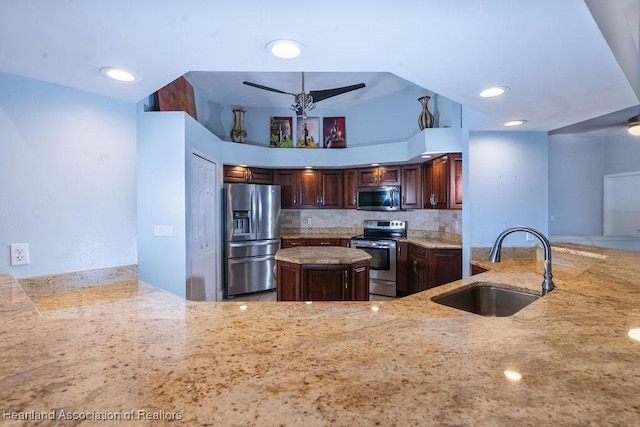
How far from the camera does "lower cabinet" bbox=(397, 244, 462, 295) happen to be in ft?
12.0

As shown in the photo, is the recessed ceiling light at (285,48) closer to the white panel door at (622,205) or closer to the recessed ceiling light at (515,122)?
the recessed ceiling light at (515,122)

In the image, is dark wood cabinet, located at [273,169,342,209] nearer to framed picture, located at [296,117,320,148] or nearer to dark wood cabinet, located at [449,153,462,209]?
framed picture, located at [296,117,320,148]

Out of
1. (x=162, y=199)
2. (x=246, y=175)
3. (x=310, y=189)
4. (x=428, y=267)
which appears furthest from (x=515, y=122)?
(x=246, y=175)

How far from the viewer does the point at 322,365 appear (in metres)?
0.72

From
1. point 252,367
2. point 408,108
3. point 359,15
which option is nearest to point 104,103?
point 359,15

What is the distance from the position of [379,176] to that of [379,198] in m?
0.35

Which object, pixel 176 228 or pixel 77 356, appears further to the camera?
pixel 176 228

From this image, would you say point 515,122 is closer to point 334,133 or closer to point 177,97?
point 334,133

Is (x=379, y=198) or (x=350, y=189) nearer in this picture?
(x=379, y=198)

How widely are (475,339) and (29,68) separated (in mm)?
2269

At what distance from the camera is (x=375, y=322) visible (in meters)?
1.03

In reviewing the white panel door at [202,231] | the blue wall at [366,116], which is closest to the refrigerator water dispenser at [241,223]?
the white panel door at [202,231]

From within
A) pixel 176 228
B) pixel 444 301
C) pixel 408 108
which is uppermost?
pixel 408 108

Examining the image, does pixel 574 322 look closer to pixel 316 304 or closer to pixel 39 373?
pixel 316 304
